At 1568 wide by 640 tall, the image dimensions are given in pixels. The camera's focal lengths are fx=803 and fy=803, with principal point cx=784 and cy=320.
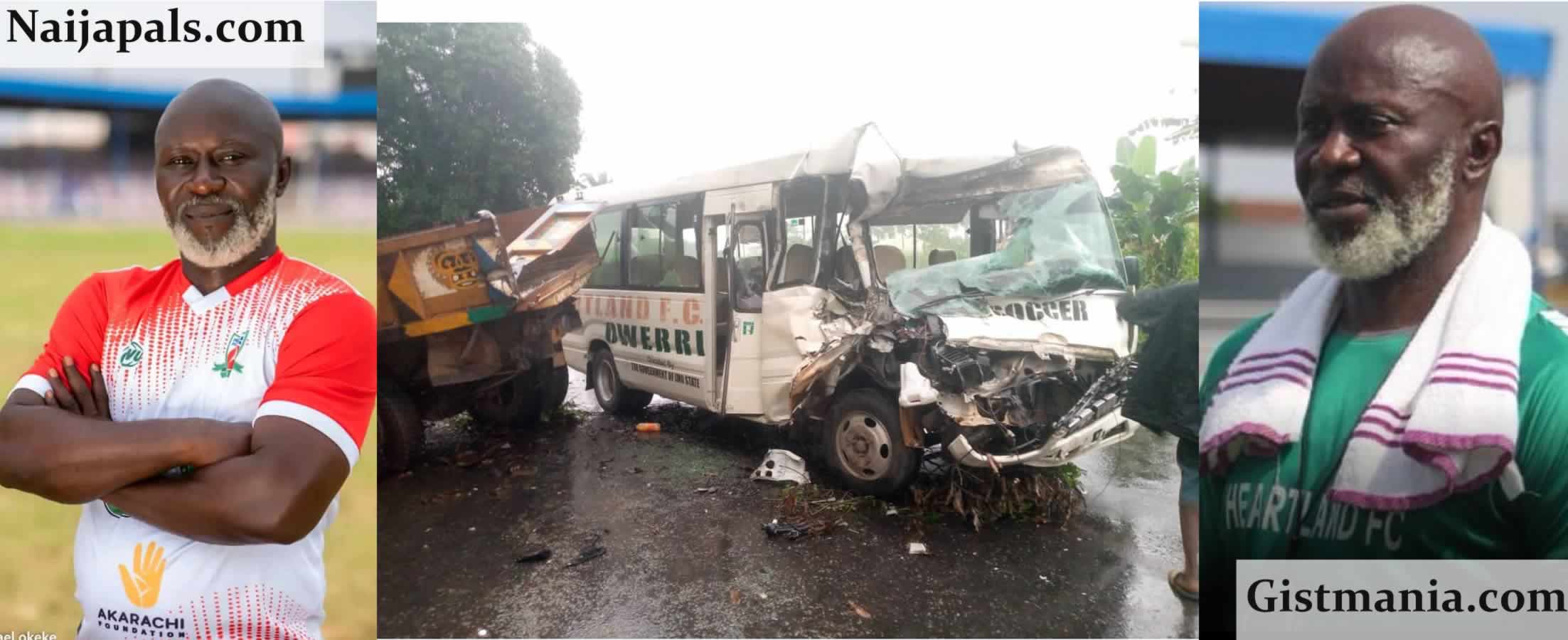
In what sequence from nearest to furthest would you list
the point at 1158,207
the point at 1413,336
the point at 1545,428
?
the point at 1545,428, the point at 1413,336, the point at 1158,207

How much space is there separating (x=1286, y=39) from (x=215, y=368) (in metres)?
3.28

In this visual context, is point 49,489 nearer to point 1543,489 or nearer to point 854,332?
point 854,332

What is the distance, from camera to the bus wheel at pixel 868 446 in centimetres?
259

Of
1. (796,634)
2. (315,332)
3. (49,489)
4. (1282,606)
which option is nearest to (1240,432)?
(1282,606)

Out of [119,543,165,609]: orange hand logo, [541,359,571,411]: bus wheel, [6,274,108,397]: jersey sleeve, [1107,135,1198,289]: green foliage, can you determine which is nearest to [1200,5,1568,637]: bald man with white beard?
[1107,135,1198,289]: green foliage

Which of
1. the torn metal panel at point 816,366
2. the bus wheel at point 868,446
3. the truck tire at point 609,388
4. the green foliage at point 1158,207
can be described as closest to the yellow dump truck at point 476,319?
the truck tire at point 609,388

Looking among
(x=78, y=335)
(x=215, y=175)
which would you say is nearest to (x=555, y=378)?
(x=215, y=175)

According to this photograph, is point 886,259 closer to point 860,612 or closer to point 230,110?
point 860,612

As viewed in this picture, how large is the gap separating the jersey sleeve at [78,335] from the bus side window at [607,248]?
143 cm

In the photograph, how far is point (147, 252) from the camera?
262 centimetres

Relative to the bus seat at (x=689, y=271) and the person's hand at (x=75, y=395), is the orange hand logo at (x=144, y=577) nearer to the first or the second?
the person's hand at (x=75, y=395)

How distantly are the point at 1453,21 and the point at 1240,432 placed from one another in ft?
3.83

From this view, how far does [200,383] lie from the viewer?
238 cm

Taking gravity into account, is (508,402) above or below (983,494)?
above
